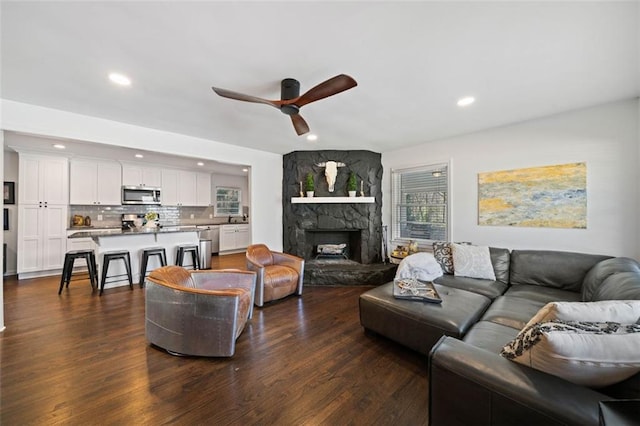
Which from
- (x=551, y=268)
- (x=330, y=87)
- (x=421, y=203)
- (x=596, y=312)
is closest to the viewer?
(x=596, y=312)

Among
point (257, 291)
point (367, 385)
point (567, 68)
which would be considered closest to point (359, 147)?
point (567, 68)

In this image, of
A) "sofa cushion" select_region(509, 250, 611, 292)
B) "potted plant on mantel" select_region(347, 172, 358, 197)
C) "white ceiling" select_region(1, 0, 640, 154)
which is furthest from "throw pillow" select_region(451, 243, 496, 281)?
"potted plant on mantel" select_region(347, 172, 358, 197)

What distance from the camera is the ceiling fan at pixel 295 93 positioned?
1704mm

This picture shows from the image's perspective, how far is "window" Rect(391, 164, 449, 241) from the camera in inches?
155

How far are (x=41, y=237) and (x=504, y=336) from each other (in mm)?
7198

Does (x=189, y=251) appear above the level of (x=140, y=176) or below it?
below

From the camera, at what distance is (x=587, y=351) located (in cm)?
94

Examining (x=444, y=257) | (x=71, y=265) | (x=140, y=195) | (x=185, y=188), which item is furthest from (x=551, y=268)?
(x=140, y=195)

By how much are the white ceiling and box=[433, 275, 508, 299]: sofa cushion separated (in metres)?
2.02

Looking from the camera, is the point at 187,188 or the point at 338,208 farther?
the point at 187,188

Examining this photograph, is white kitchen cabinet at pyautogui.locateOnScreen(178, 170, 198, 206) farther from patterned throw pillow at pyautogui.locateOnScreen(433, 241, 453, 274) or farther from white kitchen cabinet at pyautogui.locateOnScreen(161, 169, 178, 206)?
patterned throw pillow at pyautogui.locateOnScreen(433, 241, 453, 274)

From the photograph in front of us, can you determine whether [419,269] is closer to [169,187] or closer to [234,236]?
[234,236]

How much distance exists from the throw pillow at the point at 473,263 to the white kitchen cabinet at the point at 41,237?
7042mm

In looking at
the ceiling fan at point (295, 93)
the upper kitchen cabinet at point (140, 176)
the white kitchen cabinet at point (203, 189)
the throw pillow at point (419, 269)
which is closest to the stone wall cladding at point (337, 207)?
the throw pillow at point (419, 269)
